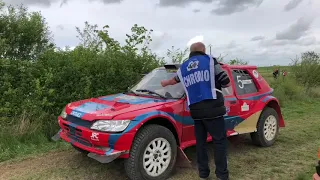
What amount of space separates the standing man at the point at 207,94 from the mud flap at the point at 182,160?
550 millimetres

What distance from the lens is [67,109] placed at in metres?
5.11

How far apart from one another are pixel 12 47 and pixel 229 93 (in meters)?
5.23

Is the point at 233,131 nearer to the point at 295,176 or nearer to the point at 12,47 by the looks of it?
the point at 295,176

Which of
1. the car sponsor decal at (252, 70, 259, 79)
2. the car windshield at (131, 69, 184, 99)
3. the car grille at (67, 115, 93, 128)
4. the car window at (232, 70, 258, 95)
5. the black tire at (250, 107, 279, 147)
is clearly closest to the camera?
the car grille at (67, 115, 93, 128)

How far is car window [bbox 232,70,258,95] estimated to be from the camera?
621cm

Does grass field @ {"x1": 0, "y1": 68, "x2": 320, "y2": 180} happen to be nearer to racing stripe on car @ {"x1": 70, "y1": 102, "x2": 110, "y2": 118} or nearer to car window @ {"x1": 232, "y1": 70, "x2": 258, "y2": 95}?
racing stripe on car @ {"x1": 70, "y1": 102, "x2": 110, "y2": 118}

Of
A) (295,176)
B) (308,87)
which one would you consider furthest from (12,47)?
(308,87)

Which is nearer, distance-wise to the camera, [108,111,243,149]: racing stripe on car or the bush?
[108,111,243,149]: racing stripe on car

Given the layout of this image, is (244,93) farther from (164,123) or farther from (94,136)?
(94,136)

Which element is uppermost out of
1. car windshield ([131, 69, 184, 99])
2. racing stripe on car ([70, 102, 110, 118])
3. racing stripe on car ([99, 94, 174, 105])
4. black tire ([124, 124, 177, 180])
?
car windshield ([131, 69, 184, 99])

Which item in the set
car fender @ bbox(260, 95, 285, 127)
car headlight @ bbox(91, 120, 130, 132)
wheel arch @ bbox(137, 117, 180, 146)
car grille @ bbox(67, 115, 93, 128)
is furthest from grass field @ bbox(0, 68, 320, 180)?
car headlight @ bbox(91, 120, 130, 132)

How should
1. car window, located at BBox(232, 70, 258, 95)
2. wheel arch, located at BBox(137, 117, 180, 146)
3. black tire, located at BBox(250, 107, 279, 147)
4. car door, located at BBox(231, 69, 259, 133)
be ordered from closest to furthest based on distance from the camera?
1. wheel arch, located at BBox(137, 117, 180, 146)
2. car door, located at BBox(231, 69, 259, 133)
3. car window, located at BBox(232, 70, 258, 95)
4. black tire, located at BBox(250, 107, 279, 147)

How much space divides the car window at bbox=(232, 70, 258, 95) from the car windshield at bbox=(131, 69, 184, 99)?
134cm

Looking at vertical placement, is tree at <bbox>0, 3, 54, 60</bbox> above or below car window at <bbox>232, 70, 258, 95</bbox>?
above
